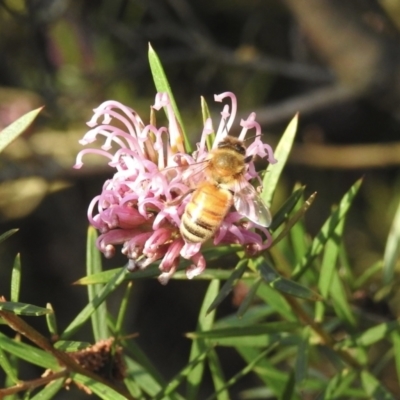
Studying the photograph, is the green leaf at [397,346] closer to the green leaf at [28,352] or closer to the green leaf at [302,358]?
the green leaf at [302,358]

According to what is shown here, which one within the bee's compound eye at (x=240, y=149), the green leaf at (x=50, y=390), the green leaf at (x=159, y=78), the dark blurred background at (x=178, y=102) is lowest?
the dark blurred background at (x=178, y=102)

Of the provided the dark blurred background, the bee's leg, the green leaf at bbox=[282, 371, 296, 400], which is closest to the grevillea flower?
the bee's leg

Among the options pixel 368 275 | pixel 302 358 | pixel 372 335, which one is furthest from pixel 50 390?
pixel 368 275

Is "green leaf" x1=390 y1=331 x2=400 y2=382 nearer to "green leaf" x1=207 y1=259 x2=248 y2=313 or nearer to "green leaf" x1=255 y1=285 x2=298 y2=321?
"green leaf" x1=255 y1=285 x2=298 y2=321

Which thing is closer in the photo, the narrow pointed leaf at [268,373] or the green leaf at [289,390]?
the green leaf at [289,390]

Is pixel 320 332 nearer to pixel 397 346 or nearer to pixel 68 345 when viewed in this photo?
pixel 397 346

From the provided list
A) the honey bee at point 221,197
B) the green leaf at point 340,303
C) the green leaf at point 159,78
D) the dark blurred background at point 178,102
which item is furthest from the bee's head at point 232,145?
the dark blurred background at point 178,102
